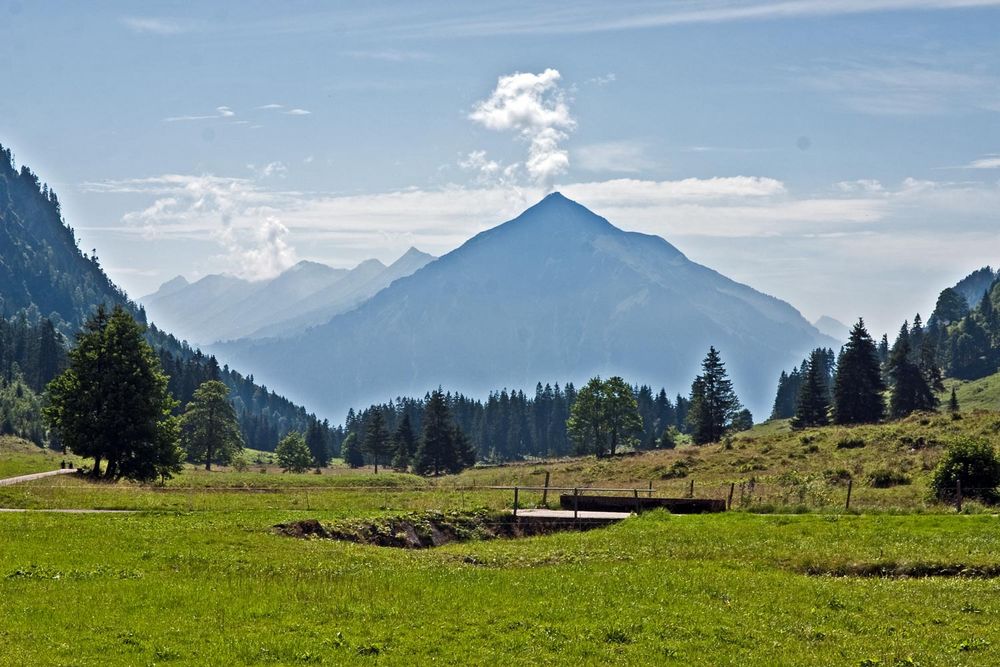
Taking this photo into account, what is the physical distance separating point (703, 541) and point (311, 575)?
1585 cm

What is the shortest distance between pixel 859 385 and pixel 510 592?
11186cm

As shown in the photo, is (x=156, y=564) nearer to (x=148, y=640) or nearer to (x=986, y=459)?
(x=148, y=640)

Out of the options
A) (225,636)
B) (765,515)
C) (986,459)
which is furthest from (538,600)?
(986,459)

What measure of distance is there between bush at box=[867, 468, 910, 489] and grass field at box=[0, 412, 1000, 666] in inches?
715

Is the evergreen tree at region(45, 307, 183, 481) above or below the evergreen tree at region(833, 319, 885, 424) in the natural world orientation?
below

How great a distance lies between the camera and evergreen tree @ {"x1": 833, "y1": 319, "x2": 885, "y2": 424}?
128250 mm

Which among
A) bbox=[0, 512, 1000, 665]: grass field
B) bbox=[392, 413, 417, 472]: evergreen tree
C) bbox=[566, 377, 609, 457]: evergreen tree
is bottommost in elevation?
bbox=[0, 512, 1000, 665]: grass field

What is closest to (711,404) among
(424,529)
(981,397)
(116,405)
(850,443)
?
(981,397)

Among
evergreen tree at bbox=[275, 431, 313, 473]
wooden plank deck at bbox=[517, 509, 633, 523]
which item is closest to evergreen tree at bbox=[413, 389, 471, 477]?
evergreen tree at bbox=[275, 431, 313, 473]

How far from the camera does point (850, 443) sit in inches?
3433

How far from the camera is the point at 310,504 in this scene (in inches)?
2078

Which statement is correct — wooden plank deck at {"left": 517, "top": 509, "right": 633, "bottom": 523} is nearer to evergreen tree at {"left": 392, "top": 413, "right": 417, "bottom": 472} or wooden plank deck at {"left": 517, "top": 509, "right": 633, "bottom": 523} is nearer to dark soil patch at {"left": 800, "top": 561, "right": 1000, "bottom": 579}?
dark soil patch at {"left": 800, "top": 561, "right": 1000, "bottom": 579}

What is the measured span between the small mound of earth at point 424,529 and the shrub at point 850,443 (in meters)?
47.0

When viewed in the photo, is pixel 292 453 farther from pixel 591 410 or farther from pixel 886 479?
pixel 886 479
